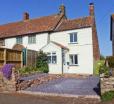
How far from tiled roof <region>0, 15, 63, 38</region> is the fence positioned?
8363 mm

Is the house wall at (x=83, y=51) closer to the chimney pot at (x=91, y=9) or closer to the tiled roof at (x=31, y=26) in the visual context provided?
the tiled roof at (x=31, y=26)

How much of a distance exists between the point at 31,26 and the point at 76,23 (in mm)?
8486

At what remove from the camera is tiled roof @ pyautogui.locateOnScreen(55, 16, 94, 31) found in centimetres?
3383

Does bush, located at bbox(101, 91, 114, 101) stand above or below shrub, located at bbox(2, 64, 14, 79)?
below

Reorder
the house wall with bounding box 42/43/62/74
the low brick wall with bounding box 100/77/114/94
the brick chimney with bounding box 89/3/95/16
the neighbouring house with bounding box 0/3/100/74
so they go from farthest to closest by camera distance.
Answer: the brick chimney with bounding box 89/3/95/16 < the house wall with bounding box 42/43/62/74 < the neighbouring house with bounding box 0/3/100/74 < the low brick wall with bounding box 100/77/114/94

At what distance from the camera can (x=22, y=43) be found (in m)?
39.6

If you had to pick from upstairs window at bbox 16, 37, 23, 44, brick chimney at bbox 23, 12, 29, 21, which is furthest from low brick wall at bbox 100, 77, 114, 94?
brick chimney at bbox 23, 12, 29, 21

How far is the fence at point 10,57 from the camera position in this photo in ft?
88.1

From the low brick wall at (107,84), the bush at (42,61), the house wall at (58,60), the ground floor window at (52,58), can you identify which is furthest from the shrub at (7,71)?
the ground floor window at (52,58)

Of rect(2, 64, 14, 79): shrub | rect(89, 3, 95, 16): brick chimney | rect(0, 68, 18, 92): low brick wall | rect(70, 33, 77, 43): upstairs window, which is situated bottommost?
rect(0, 68, 18, 92): low brick wall

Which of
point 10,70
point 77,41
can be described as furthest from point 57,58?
point 10,70

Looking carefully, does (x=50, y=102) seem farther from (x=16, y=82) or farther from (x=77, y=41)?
(x=77, y=41)

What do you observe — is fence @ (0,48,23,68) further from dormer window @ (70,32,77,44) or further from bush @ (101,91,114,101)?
bush @ (101,91,114,101)

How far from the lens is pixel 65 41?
35.2m
